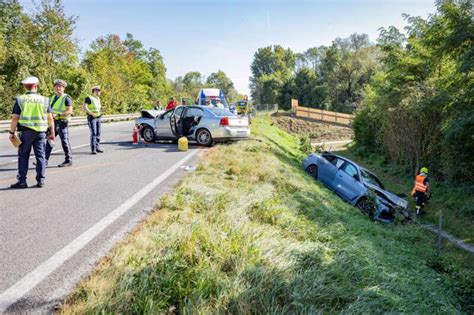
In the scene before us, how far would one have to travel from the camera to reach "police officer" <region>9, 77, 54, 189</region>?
18.2 ft

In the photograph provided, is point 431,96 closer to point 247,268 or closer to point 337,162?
point 337,162

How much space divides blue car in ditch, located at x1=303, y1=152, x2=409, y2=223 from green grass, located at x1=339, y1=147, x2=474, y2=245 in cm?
197

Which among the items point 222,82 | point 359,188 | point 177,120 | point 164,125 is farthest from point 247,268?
point 222,82

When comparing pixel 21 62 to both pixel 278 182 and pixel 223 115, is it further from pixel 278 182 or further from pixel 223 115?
pixel 278 182

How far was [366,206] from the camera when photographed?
1015 cm

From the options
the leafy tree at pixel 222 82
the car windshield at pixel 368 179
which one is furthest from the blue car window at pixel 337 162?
the leafy tree at pixel 222 82

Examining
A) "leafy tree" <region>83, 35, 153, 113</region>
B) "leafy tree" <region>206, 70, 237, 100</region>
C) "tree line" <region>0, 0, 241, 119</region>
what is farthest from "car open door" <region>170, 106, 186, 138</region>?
"leafy tree" <region>206, 70, 237, 100</region>

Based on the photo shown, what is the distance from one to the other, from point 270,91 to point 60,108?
218 feet

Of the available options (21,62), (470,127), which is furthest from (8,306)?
(21,62)

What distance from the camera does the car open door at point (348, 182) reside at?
10.5m

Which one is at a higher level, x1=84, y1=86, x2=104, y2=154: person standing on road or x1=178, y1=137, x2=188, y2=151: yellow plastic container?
x1=84, y1=86, x2=104, y2=154: person standing on road

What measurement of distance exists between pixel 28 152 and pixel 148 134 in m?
6.76

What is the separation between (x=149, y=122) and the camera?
40.2ft

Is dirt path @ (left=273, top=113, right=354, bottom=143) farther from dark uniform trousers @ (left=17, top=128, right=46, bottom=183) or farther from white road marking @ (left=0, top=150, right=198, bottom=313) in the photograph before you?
white road marking @ (left=0, top=150, right=198, bottom=313)
